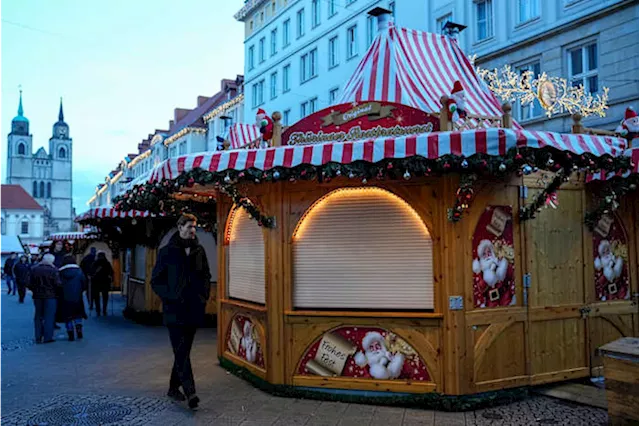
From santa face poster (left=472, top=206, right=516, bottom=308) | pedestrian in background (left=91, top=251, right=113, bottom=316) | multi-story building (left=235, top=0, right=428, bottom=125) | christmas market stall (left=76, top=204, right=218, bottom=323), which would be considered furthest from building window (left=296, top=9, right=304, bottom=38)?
santa face poster (left=472, top=206, right=516, bottom=308)

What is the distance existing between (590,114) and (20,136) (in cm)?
14599

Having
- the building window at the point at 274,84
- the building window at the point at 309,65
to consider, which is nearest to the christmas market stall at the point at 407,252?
the building window at the point at 309,65

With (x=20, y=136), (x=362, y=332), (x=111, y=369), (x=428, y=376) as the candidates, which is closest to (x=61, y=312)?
(x=111, y=369)

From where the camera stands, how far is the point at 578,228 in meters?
7.54

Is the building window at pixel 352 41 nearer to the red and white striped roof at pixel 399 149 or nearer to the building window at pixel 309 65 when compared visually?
the building window at pixel 309 65

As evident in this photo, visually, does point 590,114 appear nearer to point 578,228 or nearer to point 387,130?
point 578,228

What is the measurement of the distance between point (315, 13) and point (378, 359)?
3154 cm

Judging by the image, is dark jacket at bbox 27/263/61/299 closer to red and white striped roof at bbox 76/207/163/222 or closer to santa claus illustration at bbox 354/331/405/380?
red and white striped roof at bbox 76/207/163/222

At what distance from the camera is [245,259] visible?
8.01m

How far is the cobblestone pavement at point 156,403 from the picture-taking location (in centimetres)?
597

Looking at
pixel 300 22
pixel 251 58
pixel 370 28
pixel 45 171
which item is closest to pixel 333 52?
pixel 370 28

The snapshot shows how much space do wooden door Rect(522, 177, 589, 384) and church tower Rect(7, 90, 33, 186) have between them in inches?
5794

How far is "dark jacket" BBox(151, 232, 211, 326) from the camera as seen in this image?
6.22m

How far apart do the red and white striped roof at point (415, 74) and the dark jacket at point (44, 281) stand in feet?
20.9
